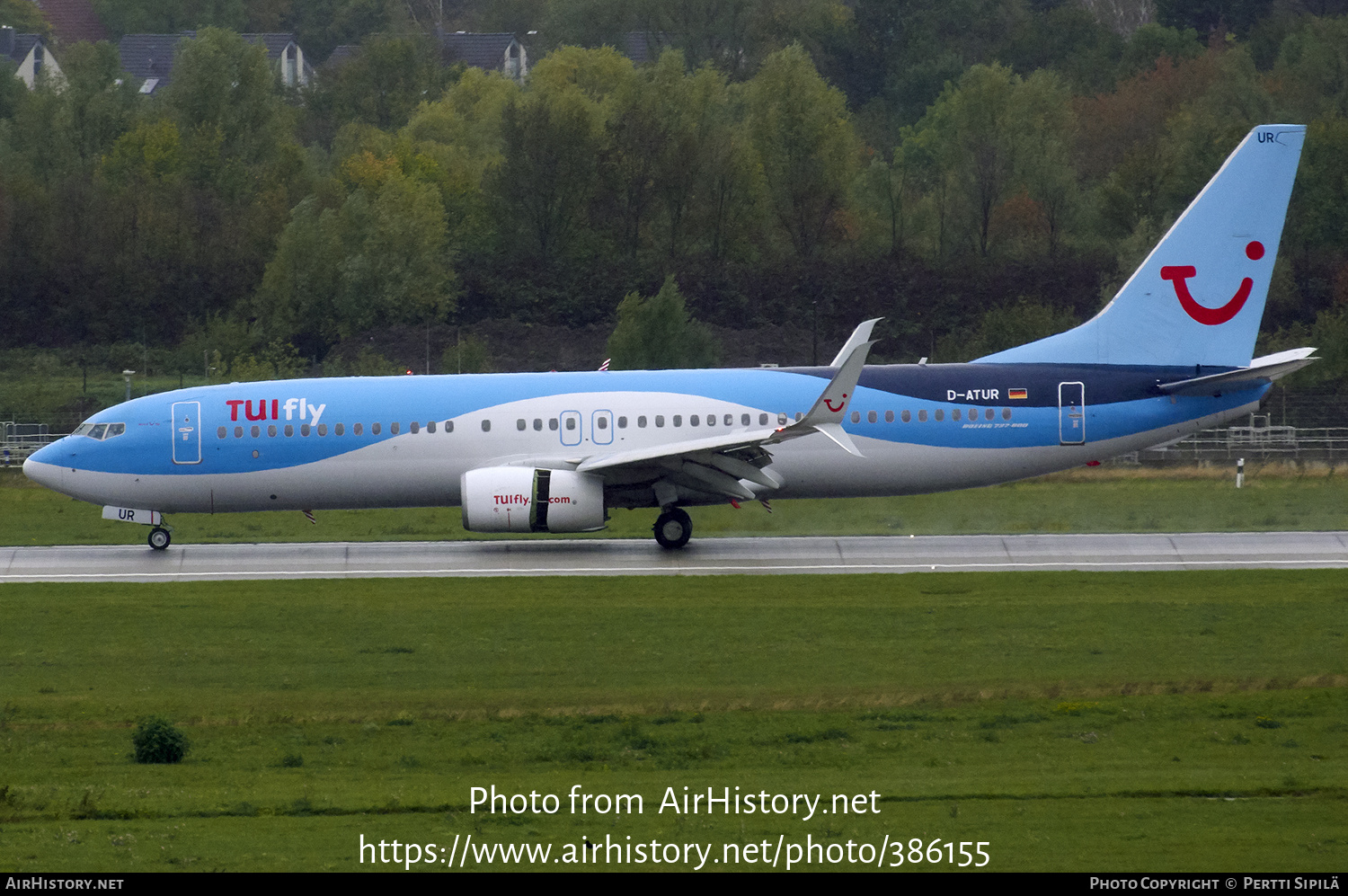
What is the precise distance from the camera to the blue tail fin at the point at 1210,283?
3238 cm

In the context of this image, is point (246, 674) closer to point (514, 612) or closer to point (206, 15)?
point (514, 612)

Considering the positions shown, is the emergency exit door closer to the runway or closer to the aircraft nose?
the runway

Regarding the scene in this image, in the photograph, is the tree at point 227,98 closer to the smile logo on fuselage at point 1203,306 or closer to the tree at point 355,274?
the tree at point 355,274

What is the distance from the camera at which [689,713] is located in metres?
18.4

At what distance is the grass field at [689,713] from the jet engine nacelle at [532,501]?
7.85 ft

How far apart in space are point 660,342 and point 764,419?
23.4m

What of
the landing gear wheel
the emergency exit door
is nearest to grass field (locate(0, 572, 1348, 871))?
the landing gear wheel

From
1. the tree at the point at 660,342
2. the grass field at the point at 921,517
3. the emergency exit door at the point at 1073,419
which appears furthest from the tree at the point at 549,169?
the emergency exit door at the point at 1073,419

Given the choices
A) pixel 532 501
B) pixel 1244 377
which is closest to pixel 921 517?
pixel 1244 377

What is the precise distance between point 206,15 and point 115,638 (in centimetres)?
12978

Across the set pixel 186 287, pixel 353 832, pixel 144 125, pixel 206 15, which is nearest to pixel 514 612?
pixel 353 832

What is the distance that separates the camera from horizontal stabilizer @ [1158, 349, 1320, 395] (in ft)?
102

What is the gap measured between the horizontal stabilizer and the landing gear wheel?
9.70 meters

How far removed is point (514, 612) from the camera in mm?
24938
